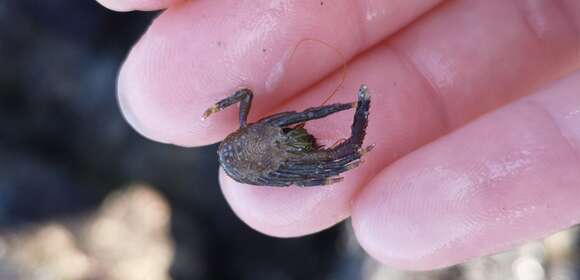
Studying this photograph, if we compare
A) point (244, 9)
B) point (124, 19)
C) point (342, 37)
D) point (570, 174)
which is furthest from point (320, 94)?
point (124, 19)

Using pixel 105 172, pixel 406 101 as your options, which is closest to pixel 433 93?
pixel 406 101

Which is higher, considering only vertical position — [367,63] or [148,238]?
[367,63]

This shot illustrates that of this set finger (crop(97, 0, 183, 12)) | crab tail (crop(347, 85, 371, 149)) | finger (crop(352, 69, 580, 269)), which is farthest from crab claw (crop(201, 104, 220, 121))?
finger (crop(352, 69, 580, 269))

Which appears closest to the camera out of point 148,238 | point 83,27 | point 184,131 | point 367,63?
point 184,131

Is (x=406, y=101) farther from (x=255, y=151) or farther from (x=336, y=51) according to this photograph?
(x=255, y=151)

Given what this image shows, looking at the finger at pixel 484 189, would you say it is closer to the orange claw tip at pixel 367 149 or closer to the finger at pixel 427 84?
the orange claw tip at pixel 367 149

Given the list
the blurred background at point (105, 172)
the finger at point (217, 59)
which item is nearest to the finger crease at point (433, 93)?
the finger at point (217, 59)

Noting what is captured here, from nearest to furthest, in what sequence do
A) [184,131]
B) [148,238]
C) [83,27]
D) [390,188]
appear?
1. [390,188]
2. [184,131]
3. [148,238]
4. [83,27]

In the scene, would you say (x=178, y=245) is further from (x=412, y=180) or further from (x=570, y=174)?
(x=570, y=174)
